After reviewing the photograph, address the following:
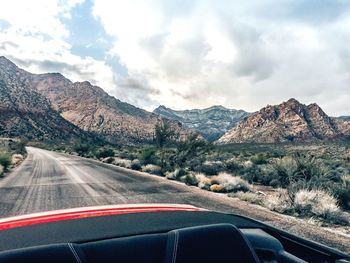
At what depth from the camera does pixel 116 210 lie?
3.05m

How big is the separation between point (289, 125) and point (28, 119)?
9547cm

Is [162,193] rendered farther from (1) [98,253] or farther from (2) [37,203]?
(1) [98,253]

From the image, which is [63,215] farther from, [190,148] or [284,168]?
[190,148]

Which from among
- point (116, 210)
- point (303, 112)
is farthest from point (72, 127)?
point (116, 210)

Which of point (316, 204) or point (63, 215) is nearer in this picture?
point (63, 215)

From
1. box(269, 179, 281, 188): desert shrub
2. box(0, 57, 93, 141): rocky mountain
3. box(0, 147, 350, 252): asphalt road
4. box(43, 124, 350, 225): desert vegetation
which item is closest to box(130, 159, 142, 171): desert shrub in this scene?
box(43, 124, 350, 225): desert vegetation

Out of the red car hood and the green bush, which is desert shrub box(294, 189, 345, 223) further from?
the red car hood

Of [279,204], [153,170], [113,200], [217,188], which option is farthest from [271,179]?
[113,200]

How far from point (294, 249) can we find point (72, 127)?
5675 inches

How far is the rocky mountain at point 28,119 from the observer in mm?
119375

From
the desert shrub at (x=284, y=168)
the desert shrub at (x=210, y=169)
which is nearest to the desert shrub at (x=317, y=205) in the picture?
the desert shrub at (x=284, y=168)

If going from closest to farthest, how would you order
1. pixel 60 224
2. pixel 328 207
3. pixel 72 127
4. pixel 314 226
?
pixel 60 224, pixel 314 226, pixel 328 207, pixel 72 127

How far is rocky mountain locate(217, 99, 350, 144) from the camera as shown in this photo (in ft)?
462

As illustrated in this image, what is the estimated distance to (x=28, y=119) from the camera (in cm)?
12875
